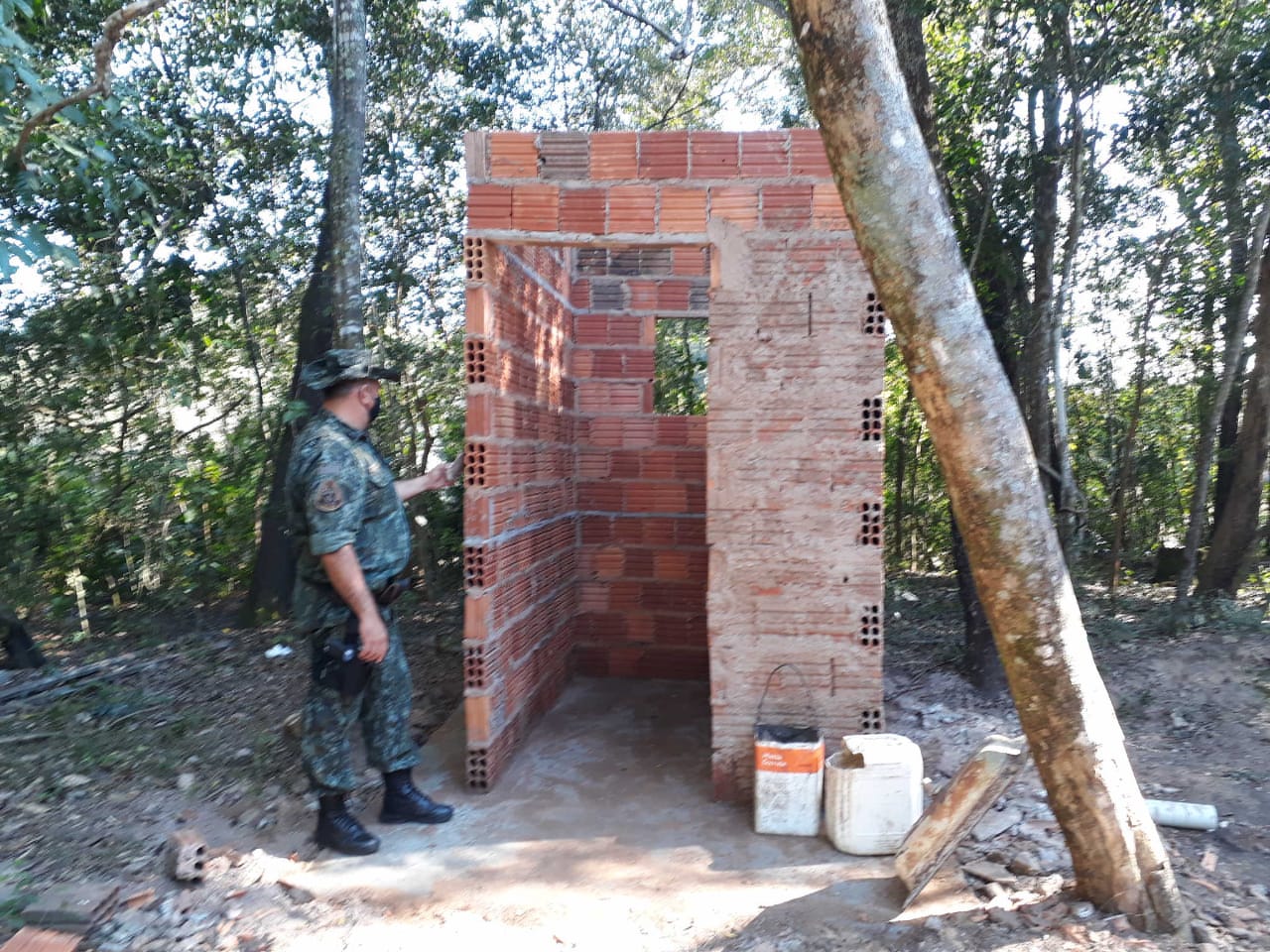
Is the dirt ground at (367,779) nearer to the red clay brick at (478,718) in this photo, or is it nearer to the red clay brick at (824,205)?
the red clay brick at (478,718)

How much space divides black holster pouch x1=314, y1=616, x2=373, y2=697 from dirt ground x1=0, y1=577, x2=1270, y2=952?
0.69 metres

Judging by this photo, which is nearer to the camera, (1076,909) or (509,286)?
(1076,909)

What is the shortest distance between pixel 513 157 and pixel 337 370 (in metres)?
1.27

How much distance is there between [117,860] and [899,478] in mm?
7546

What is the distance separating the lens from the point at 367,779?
4.17 meters

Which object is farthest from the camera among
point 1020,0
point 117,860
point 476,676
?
point 1020,0

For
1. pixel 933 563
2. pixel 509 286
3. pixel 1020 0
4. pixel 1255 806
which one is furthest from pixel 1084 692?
pixel 933 563

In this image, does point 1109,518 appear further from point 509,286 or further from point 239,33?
point 239,33

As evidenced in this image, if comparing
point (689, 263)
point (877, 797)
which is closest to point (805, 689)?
point (877, 797)

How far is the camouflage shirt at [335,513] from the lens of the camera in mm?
3307

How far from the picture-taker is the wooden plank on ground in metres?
2.52

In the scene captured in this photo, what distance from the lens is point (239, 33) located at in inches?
Answer: 269

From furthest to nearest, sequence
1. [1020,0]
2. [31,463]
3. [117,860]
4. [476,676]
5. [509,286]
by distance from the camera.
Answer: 1. [31,463]
2. [1020,0]
3. [509,286]
4. [476,676]
5. [117,860]

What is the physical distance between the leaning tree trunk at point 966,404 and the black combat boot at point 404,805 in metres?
2.42
